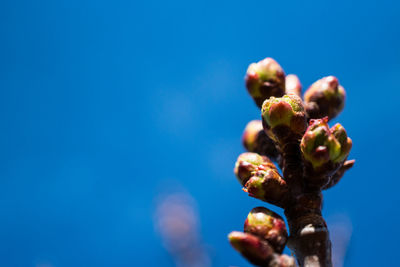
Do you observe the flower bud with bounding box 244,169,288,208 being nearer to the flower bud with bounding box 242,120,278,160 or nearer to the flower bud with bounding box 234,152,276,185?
the flower bud with bounding box 234,152,276,185

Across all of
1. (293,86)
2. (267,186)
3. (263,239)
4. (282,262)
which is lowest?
(282,262)

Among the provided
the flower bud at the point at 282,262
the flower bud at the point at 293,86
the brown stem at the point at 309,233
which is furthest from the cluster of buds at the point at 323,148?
the flower bud at the point at 293,86

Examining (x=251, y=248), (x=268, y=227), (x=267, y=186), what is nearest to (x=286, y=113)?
(x=267, y=186)

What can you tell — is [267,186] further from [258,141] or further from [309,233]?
[258,141]

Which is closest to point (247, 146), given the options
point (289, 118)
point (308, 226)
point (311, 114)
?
point (311, 114)

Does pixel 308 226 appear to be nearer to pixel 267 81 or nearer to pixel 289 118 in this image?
pixel 289 118

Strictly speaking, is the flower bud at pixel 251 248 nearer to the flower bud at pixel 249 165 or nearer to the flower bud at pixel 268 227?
the flower bud at pixel 268 227

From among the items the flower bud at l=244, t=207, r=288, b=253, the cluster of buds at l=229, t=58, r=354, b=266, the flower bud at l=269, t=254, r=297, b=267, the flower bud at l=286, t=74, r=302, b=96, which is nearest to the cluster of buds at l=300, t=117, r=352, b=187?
the cluster of buds at l=229, t=58, r=354, b=266

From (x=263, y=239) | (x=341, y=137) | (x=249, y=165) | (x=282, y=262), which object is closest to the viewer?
(x=282, y=262)
